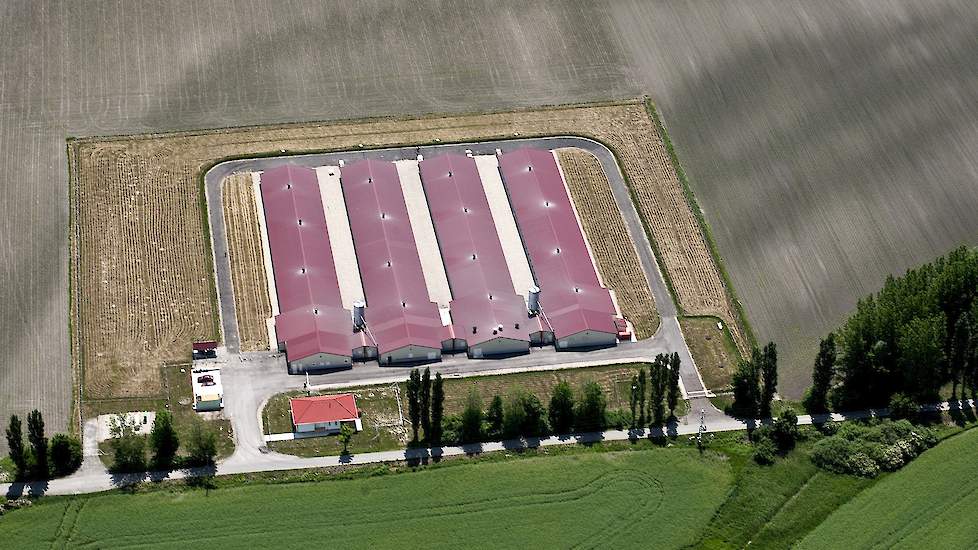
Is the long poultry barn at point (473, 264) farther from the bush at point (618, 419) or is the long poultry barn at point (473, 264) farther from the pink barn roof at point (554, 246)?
the bush at point (618, 419)

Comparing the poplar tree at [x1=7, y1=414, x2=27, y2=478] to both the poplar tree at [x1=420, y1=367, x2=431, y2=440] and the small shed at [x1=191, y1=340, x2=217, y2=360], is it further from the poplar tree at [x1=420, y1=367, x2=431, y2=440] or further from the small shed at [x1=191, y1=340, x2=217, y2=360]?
the poplar tree at [x1=420, y1=367, x2=431, y2=440]

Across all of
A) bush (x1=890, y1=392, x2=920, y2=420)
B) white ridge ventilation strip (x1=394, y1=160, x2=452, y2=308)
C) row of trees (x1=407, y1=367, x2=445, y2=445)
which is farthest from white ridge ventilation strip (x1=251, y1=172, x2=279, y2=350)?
bush (x1=890, y1=392, x2=920, y2=420)

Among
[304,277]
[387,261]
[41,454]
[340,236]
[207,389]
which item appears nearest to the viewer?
[41,454]

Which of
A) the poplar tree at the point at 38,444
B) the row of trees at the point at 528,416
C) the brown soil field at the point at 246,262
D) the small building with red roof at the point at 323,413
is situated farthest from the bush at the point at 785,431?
the poplar tree at the point at 38,444

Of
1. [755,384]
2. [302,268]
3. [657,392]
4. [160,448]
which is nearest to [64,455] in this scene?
[160,448]

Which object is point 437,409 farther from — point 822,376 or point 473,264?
point 822,376

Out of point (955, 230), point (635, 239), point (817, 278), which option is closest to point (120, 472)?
point (635, 239)
